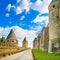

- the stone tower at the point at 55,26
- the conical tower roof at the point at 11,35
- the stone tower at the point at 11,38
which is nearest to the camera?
the stone tower at the point at 55,26

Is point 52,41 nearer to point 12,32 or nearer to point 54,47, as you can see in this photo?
point 54,47

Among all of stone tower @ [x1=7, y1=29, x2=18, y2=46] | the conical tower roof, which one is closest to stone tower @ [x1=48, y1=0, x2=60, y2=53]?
stone tower @ [x1=7, y1=29, x2=18, y2=46]

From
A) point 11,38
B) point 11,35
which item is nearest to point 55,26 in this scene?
point 11,38

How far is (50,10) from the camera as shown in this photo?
42250mm

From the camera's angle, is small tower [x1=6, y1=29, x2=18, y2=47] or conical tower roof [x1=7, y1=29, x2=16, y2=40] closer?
small tower [x1=6, y1=29, x2=18, y2=47]

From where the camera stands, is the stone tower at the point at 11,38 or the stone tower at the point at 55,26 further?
the stone tower at the point at 11,38

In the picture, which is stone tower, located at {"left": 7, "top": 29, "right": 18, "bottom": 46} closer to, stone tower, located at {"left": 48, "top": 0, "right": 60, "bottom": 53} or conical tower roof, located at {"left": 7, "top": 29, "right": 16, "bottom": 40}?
conical tower roof, located at {"left": 7, "top": 29, "right": 16, "bottom": 40}

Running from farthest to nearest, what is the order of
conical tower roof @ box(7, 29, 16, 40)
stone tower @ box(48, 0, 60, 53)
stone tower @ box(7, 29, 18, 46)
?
conical tower roof @ box(7, 29, 16, 40)
stone tower @ box(7, 29, 18, 46)
stone tower @ box(48, 0, 60, 53)

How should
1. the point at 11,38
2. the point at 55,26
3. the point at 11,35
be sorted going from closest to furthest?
the point at 55,26
the point at 11,38
the point at 11,35

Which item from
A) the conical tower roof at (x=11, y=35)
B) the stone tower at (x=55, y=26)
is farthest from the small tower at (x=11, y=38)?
the stone tower at (x=55, y=26)

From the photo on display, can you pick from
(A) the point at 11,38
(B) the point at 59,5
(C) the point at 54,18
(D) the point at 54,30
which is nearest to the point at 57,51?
(D) the point at 54,30

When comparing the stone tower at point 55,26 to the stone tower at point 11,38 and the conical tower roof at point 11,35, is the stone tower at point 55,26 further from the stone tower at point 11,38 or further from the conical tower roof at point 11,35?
the conical tower roof at point 11,35

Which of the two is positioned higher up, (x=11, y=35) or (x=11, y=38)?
(x=11, y=35)

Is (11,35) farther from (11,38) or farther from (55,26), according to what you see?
(55,26)
